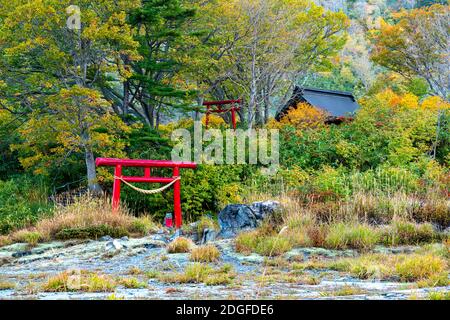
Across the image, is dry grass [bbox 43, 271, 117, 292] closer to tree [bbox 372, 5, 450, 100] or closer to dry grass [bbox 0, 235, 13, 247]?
dry grass [bbox 0, 235, 13, 247]

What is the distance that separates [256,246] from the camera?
9.43m

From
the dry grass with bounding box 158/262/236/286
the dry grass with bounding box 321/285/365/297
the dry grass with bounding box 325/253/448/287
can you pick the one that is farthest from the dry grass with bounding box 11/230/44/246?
the dry grass with bounding box 321/285/365/297

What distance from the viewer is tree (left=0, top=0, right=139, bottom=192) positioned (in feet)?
49.2

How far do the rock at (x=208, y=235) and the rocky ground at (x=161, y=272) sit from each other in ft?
2.35

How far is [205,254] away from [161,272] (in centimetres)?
123

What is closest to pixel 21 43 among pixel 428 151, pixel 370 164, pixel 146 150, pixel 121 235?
pixel 146 150

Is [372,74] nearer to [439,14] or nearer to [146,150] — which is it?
[439,14]

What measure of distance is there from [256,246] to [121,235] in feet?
11.0

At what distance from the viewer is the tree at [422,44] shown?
90.0 feet

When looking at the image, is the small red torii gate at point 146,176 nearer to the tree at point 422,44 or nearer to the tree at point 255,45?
the tree at point 255,45

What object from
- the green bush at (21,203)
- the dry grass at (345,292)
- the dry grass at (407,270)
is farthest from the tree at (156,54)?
the dry grass at (345,292)

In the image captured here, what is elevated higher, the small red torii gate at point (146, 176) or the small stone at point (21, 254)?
the small red torii gate at point (146, 176)
